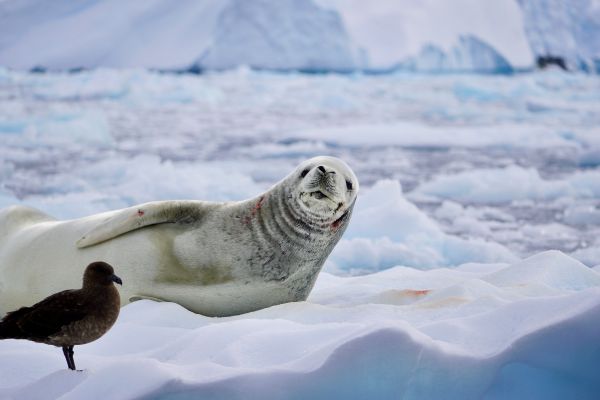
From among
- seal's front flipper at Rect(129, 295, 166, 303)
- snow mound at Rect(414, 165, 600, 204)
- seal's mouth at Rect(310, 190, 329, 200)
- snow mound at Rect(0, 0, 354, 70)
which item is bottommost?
snow mound at Rect(0, 0, 354, 70)

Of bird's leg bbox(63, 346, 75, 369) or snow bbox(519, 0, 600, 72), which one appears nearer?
bird's leg bbox(63, 346, 75, 369)

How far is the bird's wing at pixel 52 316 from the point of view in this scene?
5.76ft

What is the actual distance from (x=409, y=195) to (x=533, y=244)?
1.91m

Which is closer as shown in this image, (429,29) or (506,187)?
(506,187)

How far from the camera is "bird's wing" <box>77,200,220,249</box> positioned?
2.71 meters

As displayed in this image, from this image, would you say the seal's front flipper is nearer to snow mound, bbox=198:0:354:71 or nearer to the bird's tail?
the bird's tail

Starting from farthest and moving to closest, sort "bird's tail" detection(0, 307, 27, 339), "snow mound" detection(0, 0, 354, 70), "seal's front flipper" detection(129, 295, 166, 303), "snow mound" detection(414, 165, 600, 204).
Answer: "snow mound" detection(0, 0, 354, 70) → "snow mound" detection(414, 165, 600, 204) → "seal's front flipper" detection(129, 295, 166, 303) → "bird's tail" detection(0, 307, 27, 339)

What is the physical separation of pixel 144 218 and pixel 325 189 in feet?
2.17

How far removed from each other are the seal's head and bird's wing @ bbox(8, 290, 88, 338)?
0.95 m

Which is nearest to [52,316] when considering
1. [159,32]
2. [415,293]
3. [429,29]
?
[415,293]

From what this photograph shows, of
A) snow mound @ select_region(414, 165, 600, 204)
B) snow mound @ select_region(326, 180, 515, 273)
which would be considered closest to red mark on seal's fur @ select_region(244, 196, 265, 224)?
snow mound @ select_region(326, 180, 515, 273)

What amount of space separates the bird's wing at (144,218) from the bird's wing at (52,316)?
923 millimetres

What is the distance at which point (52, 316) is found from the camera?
5.78ft

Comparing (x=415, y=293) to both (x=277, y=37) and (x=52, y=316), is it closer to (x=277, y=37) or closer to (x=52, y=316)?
(x=52, y=316)
